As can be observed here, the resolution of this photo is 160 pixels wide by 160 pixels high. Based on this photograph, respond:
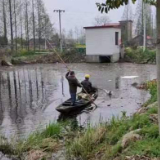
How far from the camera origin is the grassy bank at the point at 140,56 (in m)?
34.2

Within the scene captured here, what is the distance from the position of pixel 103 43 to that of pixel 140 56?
477cm

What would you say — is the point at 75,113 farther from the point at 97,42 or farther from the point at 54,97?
the point at 97,42

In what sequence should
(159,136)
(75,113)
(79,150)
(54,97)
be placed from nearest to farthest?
(159,136) → (79,150) → (75,113) → (54,97)

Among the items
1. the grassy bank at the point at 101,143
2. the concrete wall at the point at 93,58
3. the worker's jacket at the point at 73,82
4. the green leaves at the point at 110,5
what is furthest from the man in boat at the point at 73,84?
the concrete wall at the point at 93,58

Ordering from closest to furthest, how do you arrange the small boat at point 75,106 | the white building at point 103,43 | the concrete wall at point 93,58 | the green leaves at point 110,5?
the green leaves at point 110,5
the small boat at point 75,106
the white building at point 103,43
the concrete wall at point 93,58

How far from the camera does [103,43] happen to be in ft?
119

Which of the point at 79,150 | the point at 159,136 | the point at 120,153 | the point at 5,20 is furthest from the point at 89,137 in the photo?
the point at 5,20

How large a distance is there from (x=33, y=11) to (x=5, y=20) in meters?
4.84

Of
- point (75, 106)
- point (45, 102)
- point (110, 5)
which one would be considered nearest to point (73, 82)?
point (75, 106)

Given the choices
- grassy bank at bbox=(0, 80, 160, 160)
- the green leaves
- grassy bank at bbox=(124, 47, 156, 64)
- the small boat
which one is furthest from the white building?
the green leaves

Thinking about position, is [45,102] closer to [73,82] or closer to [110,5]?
[73,82]

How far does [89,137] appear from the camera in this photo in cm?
688

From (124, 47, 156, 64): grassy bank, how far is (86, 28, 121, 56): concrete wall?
5.30 feet

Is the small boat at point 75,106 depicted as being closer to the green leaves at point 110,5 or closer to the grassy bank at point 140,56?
the green leaves at point 110,5
